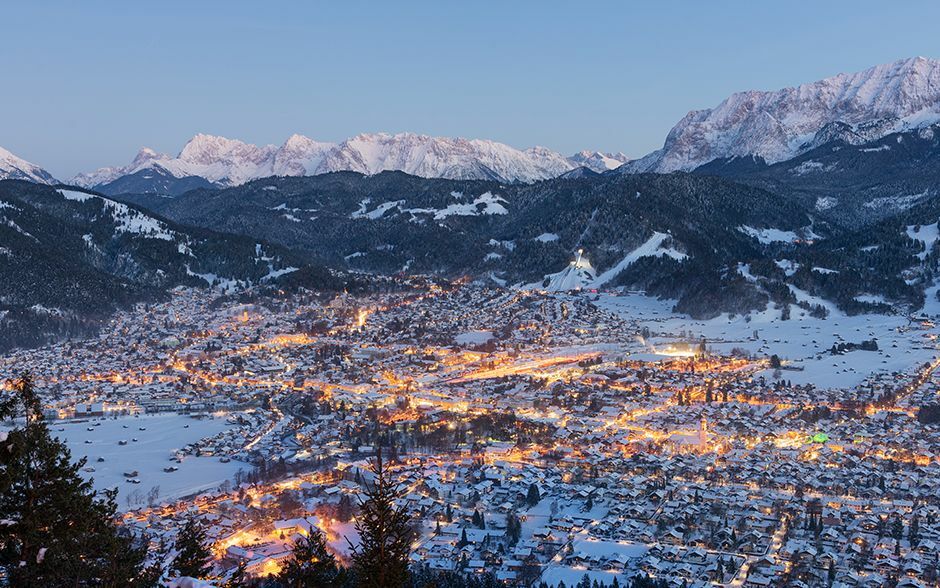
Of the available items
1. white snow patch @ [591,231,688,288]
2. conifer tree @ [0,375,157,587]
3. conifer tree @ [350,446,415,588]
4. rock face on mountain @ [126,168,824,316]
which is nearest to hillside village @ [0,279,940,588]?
conifer tree @ [350,446,415,588]

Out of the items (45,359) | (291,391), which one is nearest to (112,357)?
(45,359)

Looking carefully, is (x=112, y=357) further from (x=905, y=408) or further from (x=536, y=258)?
(x=536, y=258)

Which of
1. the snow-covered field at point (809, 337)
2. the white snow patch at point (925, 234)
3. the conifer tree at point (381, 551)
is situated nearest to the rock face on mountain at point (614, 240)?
the snow-covered field at point (809, 337)

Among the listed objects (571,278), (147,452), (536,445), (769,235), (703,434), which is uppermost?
(769,235)

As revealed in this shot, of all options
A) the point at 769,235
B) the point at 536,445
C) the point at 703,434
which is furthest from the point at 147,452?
the point at 769,235

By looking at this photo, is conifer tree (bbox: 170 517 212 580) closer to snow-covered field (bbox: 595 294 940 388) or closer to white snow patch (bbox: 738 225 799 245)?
snow-covered field (bbox: 595 294 940 388)

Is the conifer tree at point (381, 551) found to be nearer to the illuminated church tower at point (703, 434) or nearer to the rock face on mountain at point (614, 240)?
the illuminated church tower at point (703, 434)

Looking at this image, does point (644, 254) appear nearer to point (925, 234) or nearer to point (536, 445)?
point (925, 234)
